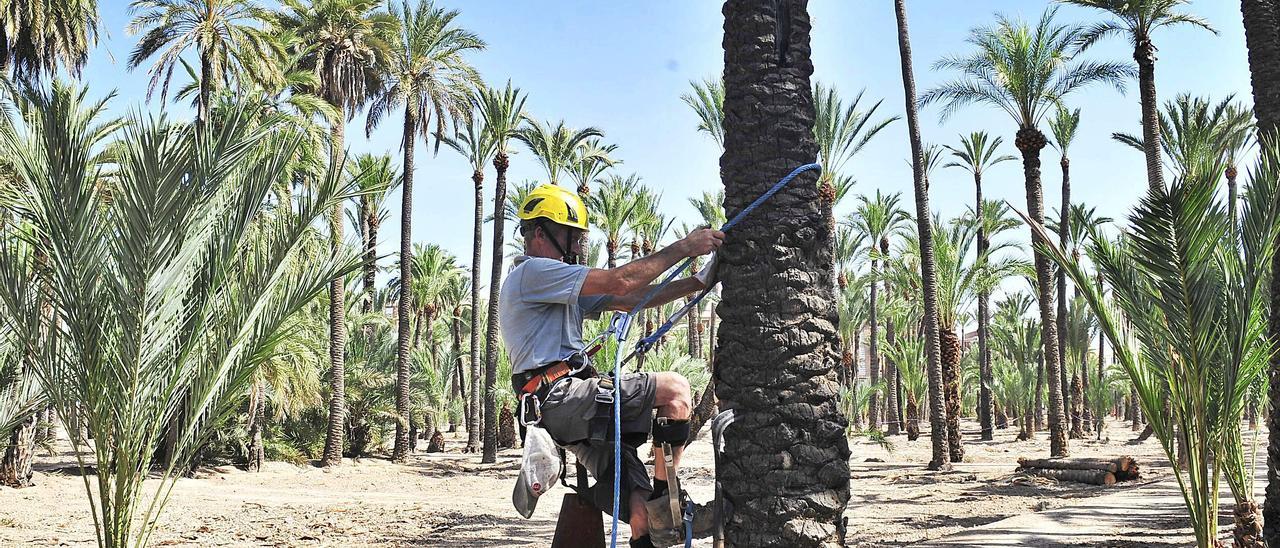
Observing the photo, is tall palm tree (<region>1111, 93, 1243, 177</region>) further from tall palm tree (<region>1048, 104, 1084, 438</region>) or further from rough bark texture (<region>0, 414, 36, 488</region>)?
rough bark texture (<region>0, 414, 36, 488</region>)

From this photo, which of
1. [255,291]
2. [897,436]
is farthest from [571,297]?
[897,436]

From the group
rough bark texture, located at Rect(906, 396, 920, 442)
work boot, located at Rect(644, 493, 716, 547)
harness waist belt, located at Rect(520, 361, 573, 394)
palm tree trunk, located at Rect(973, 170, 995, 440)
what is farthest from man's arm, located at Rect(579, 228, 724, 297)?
rough bark texture, located at Rect(906, 396, 920, 442)

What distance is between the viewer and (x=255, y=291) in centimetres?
589

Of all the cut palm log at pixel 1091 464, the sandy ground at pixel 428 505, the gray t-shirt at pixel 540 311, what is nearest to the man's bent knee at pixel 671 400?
the gray t-shirt at pixel 540 311

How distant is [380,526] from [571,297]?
1003cm

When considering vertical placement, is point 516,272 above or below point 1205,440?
above

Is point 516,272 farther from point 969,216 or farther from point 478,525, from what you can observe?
point 969,216

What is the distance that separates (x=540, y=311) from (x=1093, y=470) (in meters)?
15.4

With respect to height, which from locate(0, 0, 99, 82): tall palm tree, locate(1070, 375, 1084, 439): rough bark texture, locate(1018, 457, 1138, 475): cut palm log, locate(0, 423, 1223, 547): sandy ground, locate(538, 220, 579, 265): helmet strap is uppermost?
locate(0, 0, 99, 82): tall palm tree

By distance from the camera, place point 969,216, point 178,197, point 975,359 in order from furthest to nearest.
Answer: point 975,359, point 969,216, point 178,197

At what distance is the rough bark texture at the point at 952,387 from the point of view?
2105 cm

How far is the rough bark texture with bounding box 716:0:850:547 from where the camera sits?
3344mm

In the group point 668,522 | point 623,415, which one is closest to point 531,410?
point 623,415

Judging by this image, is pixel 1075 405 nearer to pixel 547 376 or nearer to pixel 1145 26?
pixel 1145 26
